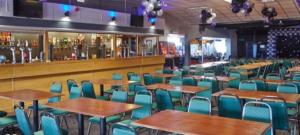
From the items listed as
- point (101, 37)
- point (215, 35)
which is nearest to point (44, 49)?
point (101, 37)

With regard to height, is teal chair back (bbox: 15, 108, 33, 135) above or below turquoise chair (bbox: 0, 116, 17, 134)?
above

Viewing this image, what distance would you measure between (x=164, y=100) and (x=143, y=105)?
62 centimetres

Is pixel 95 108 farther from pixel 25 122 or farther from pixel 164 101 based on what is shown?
pixel 164 101

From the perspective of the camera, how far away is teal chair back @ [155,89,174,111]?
4809mm

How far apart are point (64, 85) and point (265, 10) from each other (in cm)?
834

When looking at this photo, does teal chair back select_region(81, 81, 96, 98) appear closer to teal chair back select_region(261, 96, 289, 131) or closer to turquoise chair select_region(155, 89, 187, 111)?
turquoise chair select_region(155, 89, 187, 111)

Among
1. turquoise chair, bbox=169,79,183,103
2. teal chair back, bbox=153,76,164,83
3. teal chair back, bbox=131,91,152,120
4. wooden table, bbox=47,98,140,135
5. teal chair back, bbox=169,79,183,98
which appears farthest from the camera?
teal chair back, bbox=153,76,164,83

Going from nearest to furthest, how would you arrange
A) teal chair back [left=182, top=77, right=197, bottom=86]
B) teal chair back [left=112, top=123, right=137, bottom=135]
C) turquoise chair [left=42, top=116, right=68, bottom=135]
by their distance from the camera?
teal chair back [left=112, top=123, right=137, bottom=135] < turquoise chair [left=42, top=116, right=68, bottom=135] < teal chair back [left=182, top=77, right=197, bottom=86]

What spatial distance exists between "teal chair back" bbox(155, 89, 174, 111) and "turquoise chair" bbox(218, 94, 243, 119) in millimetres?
859

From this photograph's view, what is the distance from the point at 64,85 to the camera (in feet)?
26.8

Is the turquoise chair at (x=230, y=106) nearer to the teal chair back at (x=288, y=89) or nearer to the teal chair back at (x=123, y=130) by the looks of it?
the teal chair back at (x=288, y=89)

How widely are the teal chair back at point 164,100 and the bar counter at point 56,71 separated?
3.86m

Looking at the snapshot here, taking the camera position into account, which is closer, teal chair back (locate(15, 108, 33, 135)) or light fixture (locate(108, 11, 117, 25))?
teal chair back (locate(15, 108, 33, 135))

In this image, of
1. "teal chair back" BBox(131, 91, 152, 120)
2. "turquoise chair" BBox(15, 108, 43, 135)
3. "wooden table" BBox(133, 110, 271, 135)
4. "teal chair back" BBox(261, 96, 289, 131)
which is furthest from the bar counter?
"teal chair back" BBox(261, 96, 289, 131)
